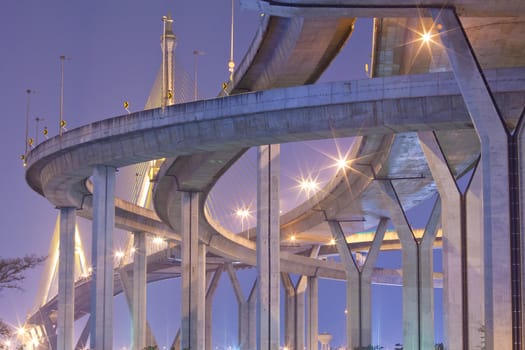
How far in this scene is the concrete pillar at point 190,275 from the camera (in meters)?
65.9

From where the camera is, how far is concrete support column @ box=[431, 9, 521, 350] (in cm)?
3195

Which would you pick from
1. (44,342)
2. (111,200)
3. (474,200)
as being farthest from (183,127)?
(44,342)

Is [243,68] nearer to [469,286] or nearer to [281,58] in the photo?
[281,58]

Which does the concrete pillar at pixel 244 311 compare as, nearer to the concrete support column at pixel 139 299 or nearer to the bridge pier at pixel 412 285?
the concrete support column at pixel 139 299

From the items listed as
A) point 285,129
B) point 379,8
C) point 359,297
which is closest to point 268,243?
point 285,129

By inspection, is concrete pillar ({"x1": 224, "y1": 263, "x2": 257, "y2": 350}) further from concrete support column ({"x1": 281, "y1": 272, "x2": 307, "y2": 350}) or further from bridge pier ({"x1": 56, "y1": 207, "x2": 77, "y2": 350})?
bridge pier ({"x1": 56, "y1": 207, "x2": 77, "y2": 350})

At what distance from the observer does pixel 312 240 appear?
10581 cm

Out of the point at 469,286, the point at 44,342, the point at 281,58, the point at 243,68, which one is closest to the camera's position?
the point at 469,286

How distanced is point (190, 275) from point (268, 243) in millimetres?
18767

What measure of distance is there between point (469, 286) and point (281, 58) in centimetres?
1110

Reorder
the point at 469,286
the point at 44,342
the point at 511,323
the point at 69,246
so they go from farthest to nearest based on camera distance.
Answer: the point at 44,342
the point at 69,246
the point at 469,286
the point at 511,323

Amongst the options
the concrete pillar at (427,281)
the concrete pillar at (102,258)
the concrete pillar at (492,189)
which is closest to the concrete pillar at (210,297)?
the concrete pillar at (427,281)

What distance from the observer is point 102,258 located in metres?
53.4

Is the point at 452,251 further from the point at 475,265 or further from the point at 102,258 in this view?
the point at 102,258
